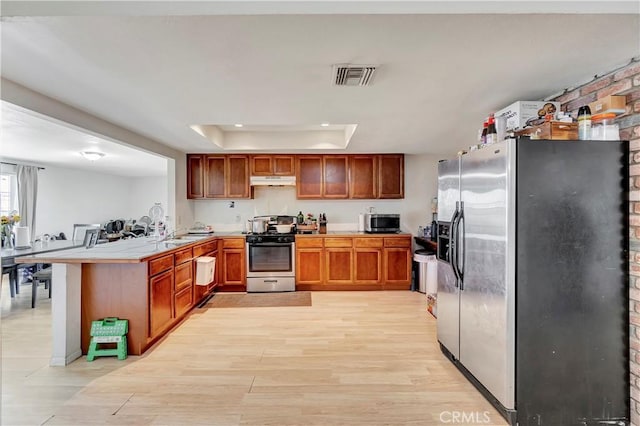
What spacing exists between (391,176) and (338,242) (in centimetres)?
142

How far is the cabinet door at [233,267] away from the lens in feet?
15.4

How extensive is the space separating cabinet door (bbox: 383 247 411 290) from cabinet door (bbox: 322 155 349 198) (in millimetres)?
1181

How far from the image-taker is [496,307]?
6.42 feet

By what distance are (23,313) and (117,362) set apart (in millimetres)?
2251

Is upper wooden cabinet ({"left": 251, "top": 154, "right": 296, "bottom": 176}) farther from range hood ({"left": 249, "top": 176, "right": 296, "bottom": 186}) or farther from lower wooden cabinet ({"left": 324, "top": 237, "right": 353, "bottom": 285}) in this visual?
lower wooden cabinet ({"left": 324, "top": 237, "right": 353, "bottom": 285})

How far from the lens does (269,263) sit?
4.69m

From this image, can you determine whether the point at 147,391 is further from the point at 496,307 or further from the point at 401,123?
the point at 401,123

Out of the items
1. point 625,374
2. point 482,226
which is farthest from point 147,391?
point 625,374

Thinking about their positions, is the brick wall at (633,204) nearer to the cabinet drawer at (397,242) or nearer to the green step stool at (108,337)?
the cabinet drawer at (397,242)

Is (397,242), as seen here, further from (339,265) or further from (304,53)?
(304,53)

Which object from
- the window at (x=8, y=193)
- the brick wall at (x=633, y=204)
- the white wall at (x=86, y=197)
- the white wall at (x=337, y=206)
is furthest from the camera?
the white wall at (x=86, y=197)

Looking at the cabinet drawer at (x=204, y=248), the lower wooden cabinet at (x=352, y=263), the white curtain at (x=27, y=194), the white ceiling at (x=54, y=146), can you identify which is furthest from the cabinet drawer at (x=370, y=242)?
the white curtain at (x=27, y=194)

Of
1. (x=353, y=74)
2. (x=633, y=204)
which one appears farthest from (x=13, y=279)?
(x=633, y=204)

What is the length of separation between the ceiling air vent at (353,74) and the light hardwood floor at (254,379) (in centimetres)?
219
